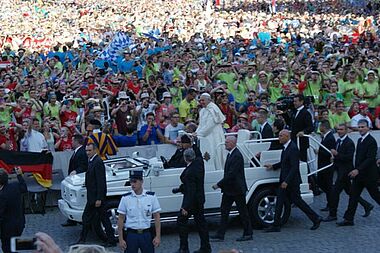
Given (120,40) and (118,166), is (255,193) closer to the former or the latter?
(118,166)

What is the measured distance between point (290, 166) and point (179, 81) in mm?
7751

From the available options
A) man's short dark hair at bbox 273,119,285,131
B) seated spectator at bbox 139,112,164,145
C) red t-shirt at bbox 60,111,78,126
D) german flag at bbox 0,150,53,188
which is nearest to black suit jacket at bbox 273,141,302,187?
man's short dark hair at bbox 273,119,285,131

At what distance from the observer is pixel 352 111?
1825 cm

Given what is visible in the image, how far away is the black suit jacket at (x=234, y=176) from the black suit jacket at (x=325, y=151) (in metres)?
2.60

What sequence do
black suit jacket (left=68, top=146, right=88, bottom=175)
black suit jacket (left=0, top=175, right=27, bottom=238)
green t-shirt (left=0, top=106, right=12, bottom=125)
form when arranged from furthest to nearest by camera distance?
green t-shirt (left=0, top=106, right=12, bottom=125)
black suit jacket (left=68, top=146, right=88, bottom=175)
black suit jacket (left=0, top=175, right=27, bottom=238)

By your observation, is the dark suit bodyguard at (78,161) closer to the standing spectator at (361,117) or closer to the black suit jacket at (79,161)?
the black suit jacket at (79,161)

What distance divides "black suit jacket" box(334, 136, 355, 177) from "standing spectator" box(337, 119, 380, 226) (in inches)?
7.3

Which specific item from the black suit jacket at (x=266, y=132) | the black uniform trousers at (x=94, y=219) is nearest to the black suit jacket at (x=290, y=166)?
the black suit jacket at (x=266, y=132)

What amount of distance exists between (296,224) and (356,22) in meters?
25.8

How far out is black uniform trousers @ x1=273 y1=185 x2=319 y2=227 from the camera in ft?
44.6

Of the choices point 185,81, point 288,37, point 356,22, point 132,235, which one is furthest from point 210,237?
point 356,22

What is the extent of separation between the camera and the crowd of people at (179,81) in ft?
56.3

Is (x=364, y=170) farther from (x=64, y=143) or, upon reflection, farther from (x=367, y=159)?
(x=64, y=143)

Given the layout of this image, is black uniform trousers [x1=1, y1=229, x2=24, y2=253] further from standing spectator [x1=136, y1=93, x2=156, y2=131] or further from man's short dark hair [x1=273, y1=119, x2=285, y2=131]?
standing spectator [x1=136, y1=93, x2=156, y2=131]
